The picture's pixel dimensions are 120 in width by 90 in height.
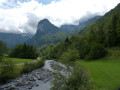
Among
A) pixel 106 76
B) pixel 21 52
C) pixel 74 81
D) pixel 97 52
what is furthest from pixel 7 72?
pixel 21 52

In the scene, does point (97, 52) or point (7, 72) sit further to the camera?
point (97, 52)

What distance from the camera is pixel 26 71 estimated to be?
4844 centimetres

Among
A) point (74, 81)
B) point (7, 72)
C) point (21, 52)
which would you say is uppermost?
point (74, 81)

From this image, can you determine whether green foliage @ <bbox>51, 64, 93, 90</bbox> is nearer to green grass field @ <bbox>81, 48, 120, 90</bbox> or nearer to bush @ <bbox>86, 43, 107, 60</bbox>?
green grass field @ <bbox>81, 48, 120, 90</bbox>

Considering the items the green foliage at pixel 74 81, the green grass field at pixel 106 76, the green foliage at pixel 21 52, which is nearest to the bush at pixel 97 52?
the green grass field at pixel 106 76

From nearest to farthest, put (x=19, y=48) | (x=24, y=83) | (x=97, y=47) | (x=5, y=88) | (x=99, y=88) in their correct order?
(x=99, y=88)
(x=5, y=88)
(x=24, y=83)
(x=97, y=47)
(x=19, y=48)

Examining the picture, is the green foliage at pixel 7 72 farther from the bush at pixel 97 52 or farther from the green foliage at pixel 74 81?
the bush at pixel 97 52

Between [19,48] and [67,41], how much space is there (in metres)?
63.8

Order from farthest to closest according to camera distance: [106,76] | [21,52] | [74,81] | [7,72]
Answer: [21,52], [7,72], [106,76], [74,81]

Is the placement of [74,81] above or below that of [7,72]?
above

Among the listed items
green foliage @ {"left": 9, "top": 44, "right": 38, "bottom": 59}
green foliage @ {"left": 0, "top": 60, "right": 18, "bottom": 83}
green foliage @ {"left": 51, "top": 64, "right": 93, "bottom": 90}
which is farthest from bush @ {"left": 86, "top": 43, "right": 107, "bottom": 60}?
green foliage @ {"left": 9, "top": 44, "right": 38, "bottom": 59}

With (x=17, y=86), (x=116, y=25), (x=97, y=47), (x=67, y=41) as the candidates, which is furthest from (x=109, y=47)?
(x=17, y=86)

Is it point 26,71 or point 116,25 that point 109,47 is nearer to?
point 116,25

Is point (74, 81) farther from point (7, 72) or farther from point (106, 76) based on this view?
point (7, 72)
